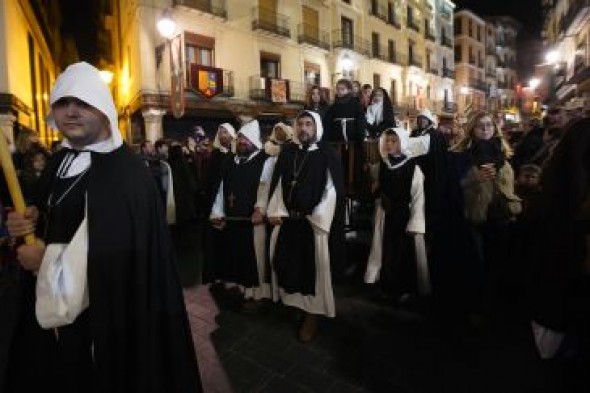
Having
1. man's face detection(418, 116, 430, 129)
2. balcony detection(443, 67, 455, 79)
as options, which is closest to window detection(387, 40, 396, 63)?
balcony detection(443, 67, 455, 79)

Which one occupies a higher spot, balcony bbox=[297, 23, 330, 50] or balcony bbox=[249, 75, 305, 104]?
balcony bbox=[297, 23, 330, 50]

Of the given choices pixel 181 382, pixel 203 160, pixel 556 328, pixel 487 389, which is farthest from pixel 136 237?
pixel 203 160

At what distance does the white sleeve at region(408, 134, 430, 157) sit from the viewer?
4.91 meters

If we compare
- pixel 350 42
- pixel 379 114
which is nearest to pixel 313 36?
pixel 350 42

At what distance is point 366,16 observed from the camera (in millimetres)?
31062

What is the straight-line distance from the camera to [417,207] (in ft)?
15.0

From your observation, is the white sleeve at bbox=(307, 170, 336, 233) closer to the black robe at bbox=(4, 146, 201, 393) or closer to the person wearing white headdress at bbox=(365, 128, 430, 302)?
the person wearing white headdress at bbox=(365, 128, 430, 302)

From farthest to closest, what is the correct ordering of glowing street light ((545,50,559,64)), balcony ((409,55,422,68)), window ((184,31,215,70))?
balcony ((409,55,422,68)), glowing street light ((545,50,559,64)), window ((184,31,215,70))

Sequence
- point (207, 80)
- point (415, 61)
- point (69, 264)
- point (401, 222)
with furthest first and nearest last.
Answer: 1. point (415, 61)
2. point (207, 80)
3. point (401, 222)
4. point (69, 264)

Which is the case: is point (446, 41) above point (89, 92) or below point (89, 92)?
above

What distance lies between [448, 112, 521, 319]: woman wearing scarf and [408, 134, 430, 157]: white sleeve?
426 mm

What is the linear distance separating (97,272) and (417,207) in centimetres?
346

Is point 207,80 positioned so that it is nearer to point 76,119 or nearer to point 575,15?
point 76,119

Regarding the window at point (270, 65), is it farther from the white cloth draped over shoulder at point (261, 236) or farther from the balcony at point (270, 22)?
the white cloth draped over shoulder at point (261, 236)
